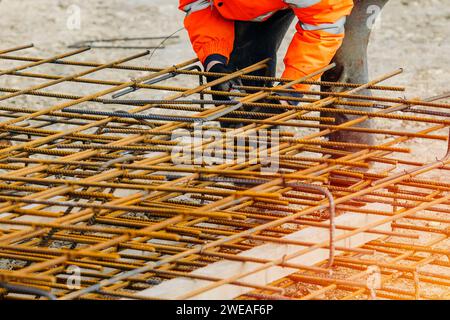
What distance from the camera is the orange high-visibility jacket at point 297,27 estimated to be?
499cm

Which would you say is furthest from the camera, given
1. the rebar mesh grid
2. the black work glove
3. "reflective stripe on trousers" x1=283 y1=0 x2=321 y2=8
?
the black work glove

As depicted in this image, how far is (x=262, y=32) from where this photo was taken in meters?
5.54

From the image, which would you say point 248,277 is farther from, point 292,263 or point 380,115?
point 380,115

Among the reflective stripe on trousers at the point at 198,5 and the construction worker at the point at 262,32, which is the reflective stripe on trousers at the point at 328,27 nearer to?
the construction worker at the point at 262,32

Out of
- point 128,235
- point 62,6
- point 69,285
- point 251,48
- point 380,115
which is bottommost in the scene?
point 69,285

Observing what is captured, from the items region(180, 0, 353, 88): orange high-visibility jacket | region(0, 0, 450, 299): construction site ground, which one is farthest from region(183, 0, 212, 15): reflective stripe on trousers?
region(0, 0, 450, 299): construction site ground

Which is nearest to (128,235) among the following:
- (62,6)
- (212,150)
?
(212,150)

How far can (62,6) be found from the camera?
1043cm

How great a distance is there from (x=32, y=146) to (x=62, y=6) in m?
6.31

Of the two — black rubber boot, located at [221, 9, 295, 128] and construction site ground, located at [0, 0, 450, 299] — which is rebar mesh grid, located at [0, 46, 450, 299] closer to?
black rubber boot, located at [221, 9, 295, 128]

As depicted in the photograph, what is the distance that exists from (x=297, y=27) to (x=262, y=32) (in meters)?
0.44

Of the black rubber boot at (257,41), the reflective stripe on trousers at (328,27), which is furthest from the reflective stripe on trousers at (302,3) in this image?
the black rubber boot at (257,41)

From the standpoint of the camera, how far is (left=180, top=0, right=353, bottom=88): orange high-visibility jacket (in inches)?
197

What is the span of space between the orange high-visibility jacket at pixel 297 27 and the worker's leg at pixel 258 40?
56mm
